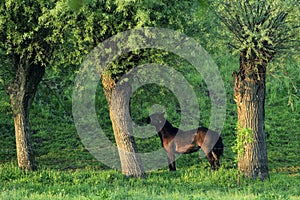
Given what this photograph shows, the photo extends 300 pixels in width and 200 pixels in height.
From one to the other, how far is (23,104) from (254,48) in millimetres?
7789

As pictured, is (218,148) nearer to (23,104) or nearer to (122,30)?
(122,30)

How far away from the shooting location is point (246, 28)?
15.0 meters

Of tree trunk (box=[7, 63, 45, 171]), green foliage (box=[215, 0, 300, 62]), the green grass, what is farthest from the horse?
tree trunk (box=[7, 63, 45, 171])

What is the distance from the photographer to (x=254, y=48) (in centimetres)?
1525

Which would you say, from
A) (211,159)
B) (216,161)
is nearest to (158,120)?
(211,159)

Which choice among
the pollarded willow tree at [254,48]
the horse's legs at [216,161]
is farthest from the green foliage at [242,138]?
the horse's legs at [216,161]

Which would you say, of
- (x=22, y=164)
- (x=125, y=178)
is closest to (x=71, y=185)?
(x=125, y=178)

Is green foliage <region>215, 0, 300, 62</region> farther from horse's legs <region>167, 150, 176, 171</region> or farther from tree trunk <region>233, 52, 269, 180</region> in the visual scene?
horse's legs <region>167, 150, 176, 171</region>

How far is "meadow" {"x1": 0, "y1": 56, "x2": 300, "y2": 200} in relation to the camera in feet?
45.2

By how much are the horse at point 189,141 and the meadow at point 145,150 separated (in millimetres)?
471

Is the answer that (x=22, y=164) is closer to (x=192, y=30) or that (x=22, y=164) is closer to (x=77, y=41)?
(x=77, y=41)

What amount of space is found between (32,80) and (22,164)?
9.13 feet

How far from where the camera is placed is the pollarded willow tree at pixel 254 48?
15.1 metres

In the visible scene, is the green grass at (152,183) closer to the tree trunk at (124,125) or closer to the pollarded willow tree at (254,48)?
the tree trunk at (124,125)
